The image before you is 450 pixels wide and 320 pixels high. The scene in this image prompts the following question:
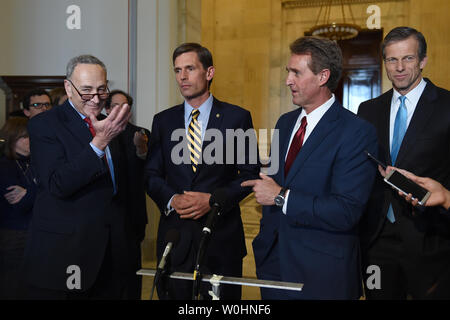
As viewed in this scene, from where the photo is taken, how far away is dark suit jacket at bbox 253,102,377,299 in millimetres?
2076

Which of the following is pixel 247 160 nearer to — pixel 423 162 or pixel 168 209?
pixel 168 209

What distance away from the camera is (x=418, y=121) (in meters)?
2.57

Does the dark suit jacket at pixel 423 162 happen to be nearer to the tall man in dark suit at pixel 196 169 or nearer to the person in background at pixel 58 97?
the tall man in dark suit at pixel 196 169

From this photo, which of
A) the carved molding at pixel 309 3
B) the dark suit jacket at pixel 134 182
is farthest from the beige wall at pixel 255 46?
the dark suit jacket at pixel 134 182

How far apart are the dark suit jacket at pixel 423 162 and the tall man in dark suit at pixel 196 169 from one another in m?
0.77

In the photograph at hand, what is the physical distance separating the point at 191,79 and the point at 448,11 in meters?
8.94

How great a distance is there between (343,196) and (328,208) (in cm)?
10

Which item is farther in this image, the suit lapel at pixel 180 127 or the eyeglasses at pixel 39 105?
the eyeglasses at pixel 39 105

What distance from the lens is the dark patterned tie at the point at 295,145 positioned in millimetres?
2322

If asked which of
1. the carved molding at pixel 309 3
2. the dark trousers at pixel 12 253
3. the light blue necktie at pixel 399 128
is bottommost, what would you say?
the dark trousers at pixel 12 253

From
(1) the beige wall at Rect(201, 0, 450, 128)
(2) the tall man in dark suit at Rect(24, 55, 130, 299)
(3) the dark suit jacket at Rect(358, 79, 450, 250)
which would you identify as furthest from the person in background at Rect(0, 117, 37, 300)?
(1) the beige wall at Rect(201, 0, 450, 128)

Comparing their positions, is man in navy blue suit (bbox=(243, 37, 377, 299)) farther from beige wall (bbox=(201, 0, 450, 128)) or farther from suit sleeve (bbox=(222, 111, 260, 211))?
beige wall (bbox=(201, 0, 450, 128))

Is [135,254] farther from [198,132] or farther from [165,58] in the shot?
[165,58]
